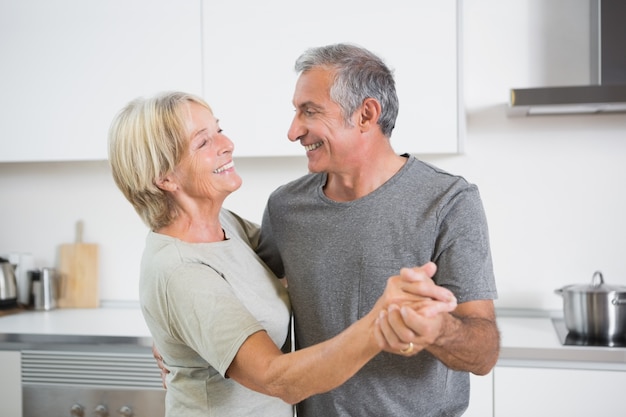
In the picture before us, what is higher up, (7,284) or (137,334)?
(7,284)

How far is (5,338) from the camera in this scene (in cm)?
273

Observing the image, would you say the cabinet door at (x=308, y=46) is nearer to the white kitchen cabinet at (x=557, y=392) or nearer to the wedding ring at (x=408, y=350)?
the white kitchen cabinet at (x=557, y=392)

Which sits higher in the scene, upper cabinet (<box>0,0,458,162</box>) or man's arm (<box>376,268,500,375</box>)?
upper cabinet (<box>0,0,458,162</box>)

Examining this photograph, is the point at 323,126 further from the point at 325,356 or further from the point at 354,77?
the point at 325,356

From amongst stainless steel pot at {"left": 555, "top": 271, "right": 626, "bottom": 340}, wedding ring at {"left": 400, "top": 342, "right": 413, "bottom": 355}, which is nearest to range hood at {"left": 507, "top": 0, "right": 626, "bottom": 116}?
stainless steel pot at {"left": 555, "top": 271, "right": 626, "bottom": 340}

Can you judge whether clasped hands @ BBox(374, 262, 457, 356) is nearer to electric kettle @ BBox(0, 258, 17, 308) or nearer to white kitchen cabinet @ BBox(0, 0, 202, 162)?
white kitchen cabinet @ BBox(0, 0, 202, 162)

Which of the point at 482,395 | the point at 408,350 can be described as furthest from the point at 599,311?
the point at 408,350

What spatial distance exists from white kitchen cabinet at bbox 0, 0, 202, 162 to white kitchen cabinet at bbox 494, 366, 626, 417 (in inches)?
57.8

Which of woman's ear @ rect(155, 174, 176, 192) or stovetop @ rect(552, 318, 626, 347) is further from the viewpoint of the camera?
stovetop @ rect(552, 318, 626, 347)

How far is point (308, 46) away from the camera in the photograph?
8.86 feet

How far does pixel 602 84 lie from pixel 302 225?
1336 mm

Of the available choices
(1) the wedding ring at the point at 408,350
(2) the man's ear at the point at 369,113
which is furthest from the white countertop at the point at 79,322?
(1) the wedding ring at the point at 408,350

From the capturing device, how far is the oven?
262 centimetres

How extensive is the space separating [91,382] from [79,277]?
2.35ft
